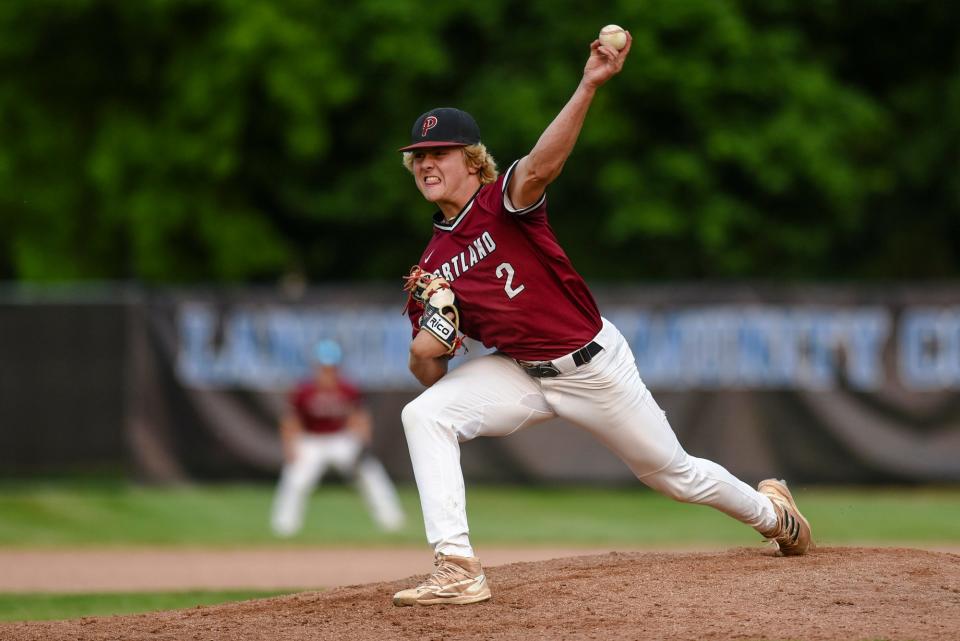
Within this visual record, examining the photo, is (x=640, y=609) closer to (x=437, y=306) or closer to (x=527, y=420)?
(x=527, y=420)

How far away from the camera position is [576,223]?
1867cm

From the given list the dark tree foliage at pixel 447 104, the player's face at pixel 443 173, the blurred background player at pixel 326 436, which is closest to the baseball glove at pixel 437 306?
the player's face at pixel 443 173

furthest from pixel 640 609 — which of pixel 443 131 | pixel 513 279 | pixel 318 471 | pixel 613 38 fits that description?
pixel 318 471

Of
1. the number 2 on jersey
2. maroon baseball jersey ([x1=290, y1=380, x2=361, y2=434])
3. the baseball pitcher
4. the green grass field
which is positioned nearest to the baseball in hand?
the baseball pitcher

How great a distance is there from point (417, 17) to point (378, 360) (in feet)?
15.8

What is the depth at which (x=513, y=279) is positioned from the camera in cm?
589

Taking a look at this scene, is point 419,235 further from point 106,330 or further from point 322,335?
point 106,330

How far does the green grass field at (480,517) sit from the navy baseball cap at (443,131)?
21.4 feet

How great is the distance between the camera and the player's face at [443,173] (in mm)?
5957

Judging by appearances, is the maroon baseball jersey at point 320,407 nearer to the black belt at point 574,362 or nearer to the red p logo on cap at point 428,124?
the black belt at point 574,362

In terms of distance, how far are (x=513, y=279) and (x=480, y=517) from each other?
830 centimetres

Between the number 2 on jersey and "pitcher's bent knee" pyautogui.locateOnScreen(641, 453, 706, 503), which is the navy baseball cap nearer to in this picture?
the number 2 on jersey

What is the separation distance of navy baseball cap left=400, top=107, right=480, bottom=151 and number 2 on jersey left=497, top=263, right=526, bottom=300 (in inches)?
21.8

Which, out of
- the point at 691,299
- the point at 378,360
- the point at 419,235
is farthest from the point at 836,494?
the point at 419,235
